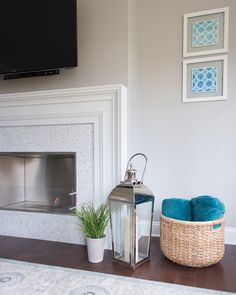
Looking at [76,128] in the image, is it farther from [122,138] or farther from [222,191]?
[222,191]

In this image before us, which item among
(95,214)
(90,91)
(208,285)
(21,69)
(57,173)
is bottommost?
(208,285)

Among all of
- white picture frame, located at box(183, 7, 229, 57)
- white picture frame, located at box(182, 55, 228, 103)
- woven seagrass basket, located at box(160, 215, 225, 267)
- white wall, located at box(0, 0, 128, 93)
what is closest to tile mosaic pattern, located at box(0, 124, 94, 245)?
white wall, located at box(0, 0, 128, 93)

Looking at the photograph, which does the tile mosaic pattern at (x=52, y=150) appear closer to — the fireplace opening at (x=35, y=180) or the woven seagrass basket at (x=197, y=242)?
the fireplace opening at (x=35, y=180)

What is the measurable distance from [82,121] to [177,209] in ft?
3.41

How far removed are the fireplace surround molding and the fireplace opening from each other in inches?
12.4

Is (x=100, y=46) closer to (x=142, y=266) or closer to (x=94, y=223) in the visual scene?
(x=94, y=223)

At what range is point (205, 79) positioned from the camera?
90.3 inches

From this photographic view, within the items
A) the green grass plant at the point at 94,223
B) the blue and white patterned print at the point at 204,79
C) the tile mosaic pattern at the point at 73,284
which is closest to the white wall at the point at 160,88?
A: the blue and white patterned print at the point at 204,79

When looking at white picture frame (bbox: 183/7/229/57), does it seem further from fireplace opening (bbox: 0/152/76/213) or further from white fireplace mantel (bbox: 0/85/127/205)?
fireplace opening (bbox: 0/152/76/213)

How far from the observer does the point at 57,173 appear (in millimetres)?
2742

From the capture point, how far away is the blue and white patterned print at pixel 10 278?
1558 millimetres

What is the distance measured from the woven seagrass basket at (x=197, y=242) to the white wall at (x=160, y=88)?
59 cm

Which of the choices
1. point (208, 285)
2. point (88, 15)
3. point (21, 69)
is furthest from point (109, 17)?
point (208, 285)

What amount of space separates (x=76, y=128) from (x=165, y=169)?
0.89m
